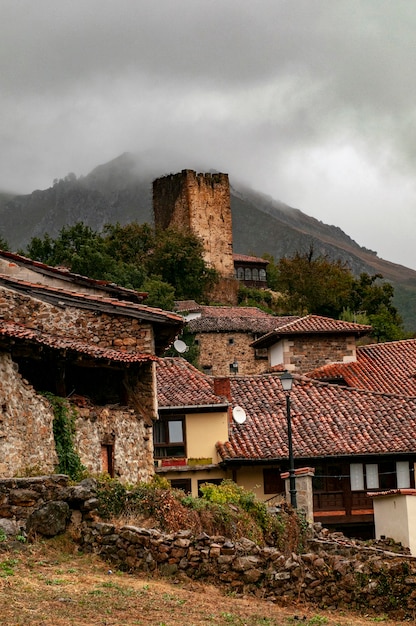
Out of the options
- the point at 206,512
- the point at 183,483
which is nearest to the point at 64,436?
the point at 206,512

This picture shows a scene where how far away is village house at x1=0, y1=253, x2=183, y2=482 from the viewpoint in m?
20.5

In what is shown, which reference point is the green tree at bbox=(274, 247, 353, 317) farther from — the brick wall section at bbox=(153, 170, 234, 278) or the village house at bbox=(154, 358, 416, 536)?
the village house at bbox=(154, 358, 416, 536)

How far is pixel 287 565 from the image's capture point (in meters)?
16.5

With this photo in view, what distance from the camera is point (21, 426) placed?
18.9m

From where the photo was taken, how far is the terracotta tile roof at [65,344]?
18802mm

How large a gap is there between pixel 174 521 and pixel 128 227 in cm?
6856

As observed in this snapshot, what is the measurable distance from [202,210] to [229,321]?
30.3m

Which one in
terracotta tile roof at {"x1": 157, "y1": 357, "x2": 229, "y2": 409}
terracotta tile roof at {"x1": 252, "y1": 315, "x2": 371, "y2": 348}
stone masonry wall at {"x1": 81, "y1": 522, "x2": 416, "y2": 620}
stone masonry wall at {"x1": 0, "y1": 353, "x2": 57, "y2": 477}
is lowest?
stone masonry wall at {"x1": 81, "y1": 522, "x2": 416, "y2": 620}

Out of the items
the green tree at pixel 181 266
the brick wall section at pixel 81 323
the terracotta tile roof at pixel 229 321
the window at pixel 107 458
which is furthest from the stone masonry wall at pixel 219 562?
the green tree at pixel 181 266

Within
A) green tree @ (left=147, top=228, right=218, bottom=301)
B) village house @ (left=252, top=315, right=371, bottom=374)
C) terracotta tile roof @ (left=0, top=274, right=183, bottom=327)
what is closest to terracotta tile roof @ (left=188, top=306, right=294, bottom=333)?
green tree @ (left=147, top=228, right=218, bottom=301)

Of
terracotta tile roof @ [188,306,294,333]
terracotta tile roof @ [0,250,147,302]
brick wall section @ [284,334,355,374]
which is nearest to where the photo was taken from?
terracotta tile roof @ [0,250,147,302]

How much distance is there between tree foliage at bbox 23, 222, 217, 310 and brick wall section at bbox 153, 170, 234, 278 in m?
5.75

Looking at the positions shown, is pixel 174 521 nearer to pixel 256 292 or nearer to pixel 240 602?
pixel 240 602

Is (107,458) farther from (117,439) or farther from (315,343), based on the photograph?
(315,343)
